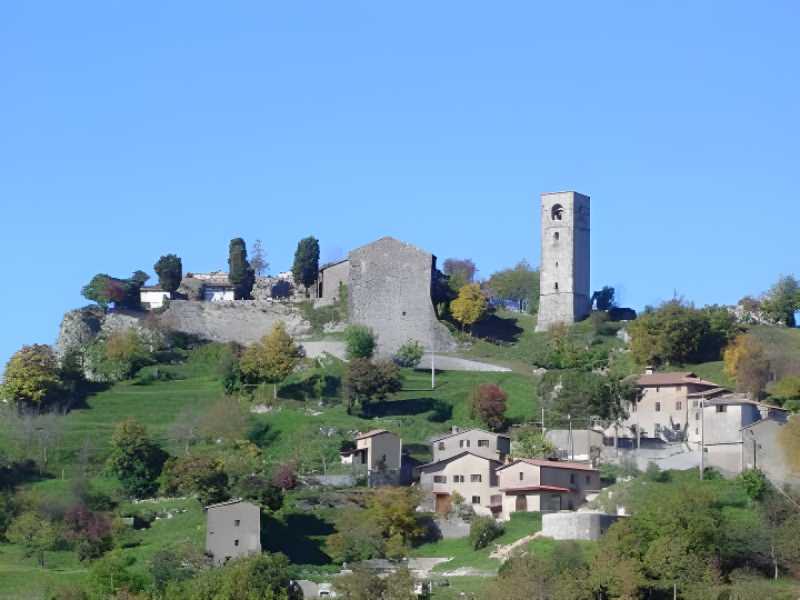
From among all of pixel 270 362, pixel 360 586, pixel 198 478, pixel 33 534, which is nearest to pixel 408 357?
pixel 270 362

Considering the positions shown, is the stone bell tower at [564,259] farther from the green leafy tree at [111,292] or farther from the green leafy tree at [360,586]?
the green leafy tree at [360,586]

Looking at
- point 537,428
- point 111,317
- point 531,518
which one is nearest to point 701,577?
point 531,518

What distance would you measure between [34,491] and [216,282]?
2500 cm

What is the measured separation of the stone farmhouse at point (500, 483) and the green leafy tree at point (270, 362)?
9.93 metres

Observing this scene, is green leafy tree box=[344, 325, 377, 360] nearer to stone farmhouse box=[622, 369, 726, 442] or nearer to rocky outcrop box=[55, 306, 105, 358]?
rocky outcrop box=[55, 306, 105, 358]

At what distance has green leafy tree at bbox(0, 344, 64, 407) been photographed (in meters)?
85.4

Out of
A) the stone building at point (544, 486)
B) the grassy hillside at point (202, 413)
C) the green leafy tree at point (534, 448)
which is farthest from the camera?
the green leafy tree at point (534, 448)

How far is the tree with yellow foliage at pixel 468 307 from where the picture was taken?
94.4 meters

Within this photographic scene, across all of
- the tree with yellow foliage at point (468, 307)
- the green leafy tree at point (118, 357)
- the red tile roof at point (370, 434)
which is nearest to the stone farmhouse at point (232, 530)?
the red tile roof at point (370, 434)

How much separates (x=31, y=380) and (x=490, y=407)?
17140 millimetres

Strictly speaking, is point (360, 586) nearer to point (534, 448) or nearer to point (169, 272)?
point (534, 448)

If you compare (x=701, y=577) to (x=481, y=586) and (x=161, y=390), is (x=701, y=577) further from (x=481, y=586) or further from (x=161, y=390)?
(x=161, y=390)

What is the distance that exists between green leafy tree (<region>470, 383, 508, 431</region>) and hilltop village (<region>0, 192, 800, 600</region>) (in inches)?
3.1

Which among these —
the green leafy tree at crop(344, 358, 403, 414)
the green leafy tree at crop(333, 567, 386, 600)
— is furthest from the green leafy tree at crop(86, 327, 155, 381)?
the green leafy tree at crop(333, 567, 386, 600)
